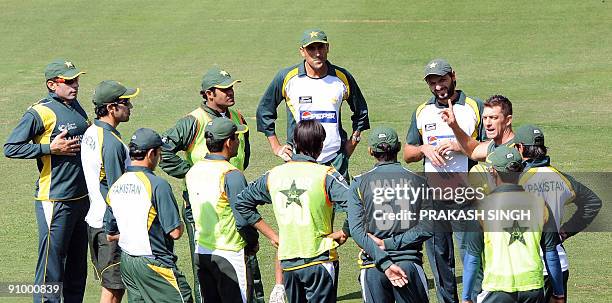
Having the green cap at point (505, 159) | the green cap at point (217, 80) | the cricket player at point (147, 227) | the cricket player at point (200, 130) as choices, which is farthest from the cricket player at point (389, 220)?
the green cap at point (217, 80)

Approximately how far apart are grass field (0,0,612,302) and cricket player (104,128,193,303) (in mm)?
5603

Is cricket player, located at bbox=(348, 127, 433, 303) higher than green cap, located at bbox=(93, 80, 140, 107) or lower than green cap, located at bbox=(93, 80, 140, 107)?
lower

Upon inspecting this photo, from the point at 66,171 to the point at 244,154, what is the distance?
1.75 metres

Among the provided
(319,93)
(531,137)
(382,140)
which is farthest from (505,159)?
(319,93)

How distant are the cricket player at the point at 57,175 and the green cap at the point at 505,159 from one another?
14.0ft

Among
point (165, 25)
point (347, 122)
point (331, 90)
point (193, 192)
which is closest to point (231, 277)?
point (193, 192)

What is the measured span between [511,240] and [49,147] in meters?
4.65

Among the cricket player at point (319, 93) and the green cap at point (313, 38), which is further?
the cricket player at point (319, 93)

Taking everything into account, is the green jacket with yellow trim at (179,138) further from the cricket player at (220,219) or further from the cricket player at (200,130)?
the cricket player at (220,219)

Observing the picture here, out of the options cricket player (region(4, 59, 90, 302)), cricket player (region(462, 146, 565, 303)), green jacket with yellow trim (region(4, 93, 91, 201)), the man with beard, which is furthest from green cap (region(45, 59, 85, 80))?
cricket player (region(462, 146, 565, 303))

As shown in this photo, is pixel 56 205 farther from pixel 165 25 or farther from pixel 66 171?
pixel 165 25

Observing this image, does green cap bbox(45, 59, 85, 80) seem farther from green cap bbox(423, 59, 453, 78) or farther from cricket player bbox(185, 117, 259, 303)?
green cap bbox(423, 59, 453, 78)

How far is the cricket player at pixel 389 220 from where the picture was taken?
8891 mm

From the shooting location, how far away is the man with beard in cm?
1084
